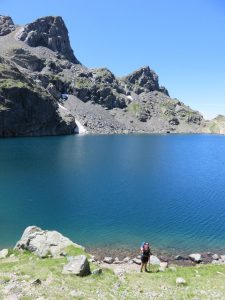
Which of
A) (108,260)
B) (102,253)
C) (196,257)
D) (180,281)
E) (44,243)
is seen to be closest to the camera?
(180,281)

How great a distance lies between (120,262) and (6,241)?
15.6 m

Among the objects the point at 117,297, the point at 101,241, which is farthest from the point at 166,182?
the point at 117,297

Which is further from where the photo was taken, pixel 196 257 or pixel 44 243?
pixel 196 257

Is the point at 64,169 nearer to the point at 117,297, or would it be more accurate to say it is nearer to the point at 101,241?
the point at 101,241

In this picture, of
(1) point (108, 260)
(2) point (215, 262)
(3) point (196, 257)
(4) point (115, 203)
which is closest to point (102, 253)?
(1) point (108, 260)

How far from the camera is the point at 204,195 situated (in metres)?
71.2

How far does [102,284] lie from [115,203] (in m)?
37.7

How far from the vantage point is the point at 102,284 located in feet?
79.4

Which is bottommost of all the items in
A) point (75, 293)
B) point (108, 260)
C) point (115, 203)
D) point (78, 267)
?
point (108, 260)

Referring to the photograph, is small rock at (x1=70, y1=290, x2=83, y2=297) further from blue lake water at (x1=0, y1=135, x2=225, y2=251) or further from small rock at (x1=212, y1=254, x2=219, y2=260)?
small rock at (x1=212, y1=254, x2=219, y2=260)

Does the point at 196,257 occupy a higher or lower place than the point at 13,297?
lower

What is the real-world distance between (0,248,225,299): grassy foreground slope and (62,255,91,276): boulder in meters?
0.46

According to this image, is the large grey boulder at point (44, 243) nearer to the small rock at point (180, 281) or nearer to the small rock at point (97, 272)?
the small rock at point (97, 272)

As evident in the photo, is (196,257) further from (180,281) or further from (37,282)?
(37,282)
